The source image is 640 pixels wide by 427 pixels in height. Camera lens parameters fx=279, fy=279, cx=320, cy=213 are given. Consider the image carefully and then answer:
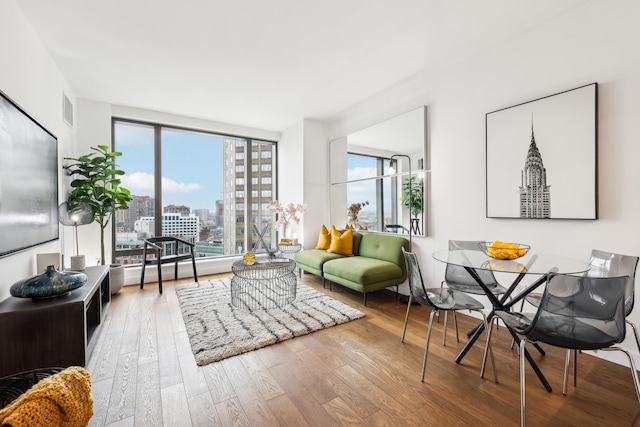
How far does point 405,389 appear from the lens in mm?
1792

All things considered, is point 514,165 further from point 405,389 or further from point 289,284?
point 289,284

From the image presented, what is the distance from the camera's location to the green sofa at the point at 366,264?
130 inches

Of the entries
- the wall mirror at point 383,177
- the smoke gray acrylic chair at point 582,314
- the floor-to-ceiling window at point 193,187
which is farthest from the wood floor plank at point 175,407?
the wall mirror at point 383,177

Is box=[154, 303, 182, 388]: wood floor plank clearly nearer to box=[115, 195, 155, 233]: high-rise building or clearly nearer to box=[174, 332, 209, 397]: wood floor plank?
box=[174, 332, 209, 397]: wood floor plank

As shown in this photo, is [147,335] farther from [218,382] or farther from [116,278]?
[116,278]

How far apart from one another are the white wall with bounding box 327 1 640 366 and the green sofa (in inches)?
12.7

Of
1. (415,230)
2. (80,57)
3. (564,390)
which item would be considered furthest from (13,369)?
→ (415,230)

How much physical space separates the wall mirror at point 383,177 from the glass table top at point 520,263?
1.23 metres

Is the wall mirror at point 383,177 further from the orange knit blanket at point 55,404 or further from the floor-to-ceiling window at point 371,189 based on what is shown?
the orange knit blanket at point 55,404

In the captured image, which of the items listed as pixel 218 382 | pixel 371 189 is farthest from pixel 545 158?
pixel 218 382

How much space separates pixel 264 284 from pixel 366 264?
1.27 meters

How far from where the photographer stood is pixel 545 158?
2418 mm

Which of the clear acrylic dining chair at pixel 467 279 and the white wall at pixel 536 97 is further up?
the white wall at pixel 536 97

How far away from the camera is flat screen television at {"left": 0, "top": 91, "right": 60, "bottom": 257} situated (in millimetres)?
1837
